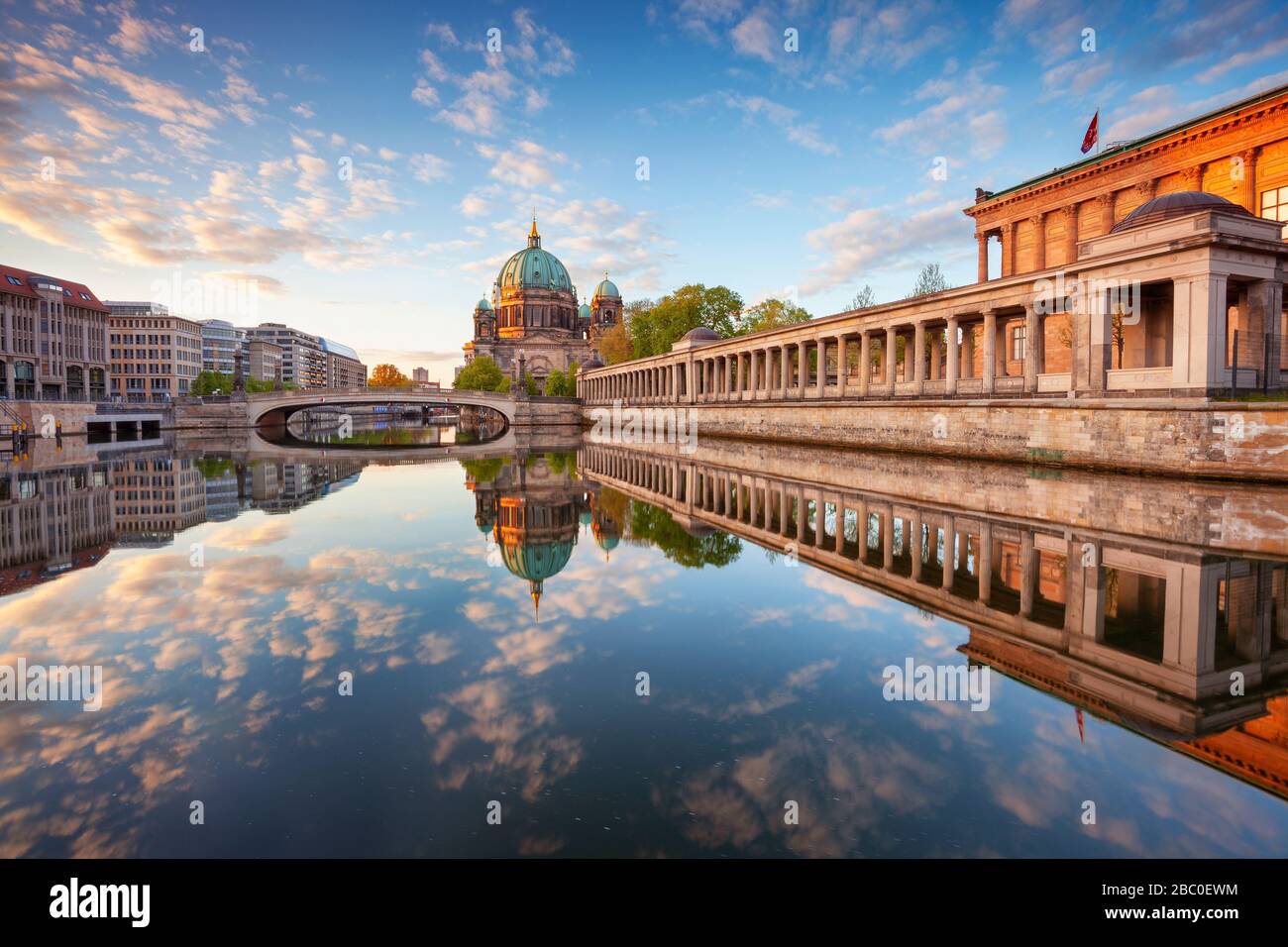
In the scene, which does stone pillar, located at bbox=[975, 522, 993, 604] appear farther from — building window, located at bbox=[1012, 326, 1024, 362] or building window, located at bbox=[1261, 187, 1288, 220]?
building window, located at bbox=[1012, 326, 1024, 362]

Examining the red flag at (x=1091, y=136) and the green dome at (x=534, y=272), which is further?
the green dome at (x=534, y=272)

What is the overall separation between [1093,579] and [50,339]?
363ft

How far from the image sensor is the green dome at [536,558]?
11195mm

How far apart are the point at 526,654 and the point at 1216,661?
7093mm

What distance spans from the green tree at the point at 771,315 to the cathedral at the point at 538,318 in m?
62.1

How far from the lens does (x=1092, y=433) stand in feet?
79.4

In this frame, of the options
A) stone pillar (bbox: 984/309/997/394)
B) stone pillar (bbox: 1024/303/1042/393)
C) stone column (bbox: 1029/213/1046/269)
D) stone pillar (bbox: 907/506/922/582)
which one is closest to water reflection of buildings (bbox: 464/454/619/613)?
stone pillar (bbox: 907/506/922/582)

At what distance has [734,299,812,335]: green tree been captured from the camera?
76500mm

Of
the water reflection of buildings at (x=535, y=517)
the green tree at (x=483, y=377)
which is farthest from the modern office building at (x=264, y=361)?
the water reflection of buildings at (x=535, y=517)

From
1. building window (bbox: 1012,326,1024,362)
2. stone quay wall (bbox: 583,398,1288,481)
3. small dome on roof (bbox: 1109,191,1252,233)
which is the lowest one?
stone quay wall (bbox: 583,398,1288,481)

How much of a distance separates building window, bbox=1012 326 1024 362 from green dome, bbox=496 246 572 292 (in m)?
119

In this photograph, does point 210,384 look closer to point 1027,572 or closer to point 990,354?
point 990,354

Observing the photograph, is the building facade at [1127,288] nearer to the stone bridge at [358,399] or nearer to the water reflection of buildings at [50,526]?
the water reflection of buildings at [50,526]
